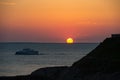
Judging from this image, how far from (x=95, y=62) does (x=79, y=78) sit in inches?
101

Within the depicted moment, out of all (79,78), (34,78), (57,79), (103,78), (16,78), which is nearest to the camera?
(103,78)

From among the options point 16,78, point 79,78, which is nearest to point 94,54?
point 79,78

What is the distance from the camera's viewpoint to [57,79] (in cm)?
6231

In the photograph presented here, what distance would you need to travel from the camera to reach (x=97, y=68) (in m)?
58.4

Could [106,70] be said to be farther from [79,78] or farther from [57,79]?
[57,79]

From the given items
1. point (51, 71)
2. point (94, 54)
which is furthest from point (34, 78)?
point (94, 54)

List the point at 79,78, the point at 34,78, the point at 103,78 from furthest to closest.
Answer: the point at 34,78 → the point at 79,78 → the point at 103,78

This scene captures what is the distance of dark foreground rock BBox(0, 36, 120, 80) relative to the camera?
5638 cm

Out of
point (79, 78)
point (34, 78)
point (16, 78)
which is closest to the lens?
point (79, 78)

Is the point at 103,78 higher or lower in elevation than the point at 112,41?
lower

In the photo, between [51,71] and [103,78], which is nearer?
[103,78]

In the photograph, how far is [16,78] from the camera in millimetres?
73188

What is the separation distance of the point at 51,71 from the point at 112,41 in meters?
7.58

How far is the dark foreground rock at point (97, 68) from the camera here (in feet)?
185
